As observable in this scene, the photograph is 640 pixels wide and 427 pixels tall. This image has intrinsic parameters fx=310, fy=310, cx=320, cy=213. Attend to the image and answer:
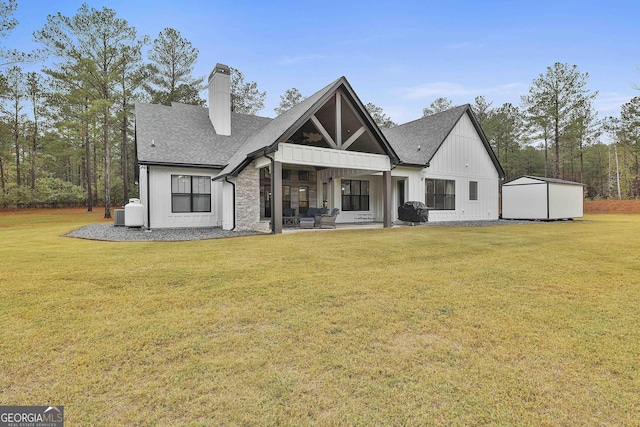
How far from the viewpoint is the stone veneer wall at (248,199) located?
13.0 meters

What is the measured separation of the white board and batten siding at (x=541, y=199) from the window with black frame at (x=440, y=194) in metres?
5.58

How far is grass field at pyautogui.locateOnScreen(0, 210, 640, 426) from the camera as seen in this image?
197 cm

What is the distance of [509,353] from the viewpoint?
2.65 m

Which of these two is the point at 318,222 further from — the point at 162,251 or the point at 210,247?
the point at 162,251

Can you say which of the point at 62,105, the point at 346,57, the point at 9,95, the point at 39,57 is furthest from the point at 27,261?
the point at 9,95

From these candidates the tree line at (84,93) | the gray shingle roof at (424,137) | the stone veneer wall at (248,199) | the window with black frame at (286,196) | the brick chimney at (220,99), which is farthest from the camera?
the tree line at (84,93)

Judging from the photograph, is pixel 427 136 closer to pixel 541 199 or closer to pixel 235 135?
pixel 541 199

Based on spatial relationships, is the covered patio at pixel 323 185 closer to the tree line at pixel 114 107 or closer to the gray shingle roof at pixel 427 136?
the gray shingle roof at pixel 427 136

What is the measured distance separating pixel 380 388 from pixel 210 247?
716cm

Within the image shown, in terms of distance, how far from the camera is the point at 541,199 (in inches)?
793

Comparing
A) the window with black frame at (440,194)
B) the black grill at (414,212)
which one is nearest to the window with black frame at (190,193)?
→ the black grill at (414,212)

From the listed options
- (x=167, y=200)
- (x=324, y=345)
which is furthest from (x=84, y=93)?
(x=324, y=345)

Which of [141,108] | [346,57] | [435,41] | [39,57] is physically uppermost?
[346,57]

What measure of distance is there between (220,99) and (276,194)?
894cm
